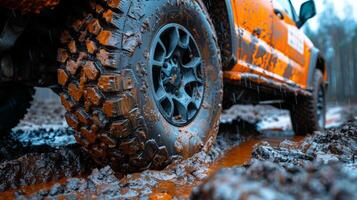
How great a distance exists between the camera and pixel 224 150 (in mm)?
2590

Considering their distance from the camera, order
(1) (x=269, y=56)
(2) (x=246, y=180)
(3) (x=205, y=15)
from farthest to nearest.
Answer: (1) (x=269, y=56)
(3) (x=205, y=15)
(2) (x=246, y=180)

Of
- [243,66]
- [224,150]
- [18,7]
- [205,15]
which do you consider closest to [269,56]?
[243,66]

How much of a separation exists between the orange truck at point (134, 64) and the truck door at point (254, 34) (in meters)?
0.01

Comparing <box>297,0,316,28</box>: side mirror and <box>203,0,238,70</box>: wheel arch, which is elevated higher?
<box>297,0,316,28</box>: side mirror

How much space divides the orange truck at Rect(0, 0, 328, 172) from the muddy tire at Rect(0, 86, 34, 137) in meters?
0.82

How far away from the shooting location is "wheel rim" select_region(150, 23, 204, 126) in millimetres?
1650

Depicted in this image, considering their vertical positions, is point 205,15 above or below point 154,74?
above

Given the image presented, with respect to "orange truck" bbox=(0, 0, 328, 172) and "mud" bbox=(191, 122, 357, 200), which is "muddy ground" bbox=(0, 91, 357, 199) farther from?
"orange truck" bbox=(0, 0, 328, 172)

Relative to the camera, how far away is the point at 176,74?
177 cm

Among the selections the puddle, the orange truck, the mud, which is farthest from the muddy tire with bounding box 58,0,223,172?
the mud

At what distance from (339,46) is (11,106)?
4695 centimetres

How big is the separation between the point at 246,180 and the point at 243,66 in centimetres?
180

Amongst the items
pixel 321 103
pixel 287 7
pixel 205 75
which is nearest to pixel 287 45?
pixel 287 7

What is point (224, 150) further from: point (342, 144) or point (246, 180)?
point (246, 180)
